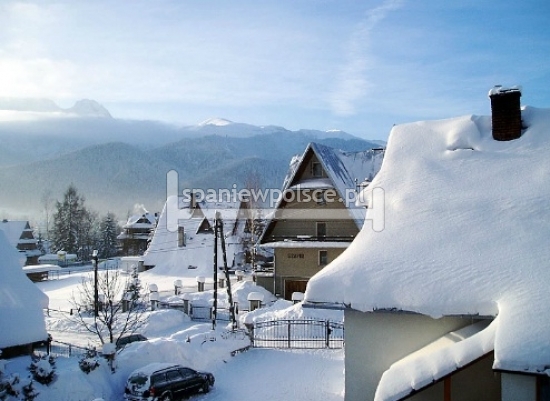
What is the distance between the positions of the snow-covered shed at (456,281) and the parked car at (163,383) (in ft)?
19.9

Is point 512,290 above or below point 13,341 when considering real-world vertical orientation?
above

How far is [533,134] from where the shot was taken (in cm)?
1225

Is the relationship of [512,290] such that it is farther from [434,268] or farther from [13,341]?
[13,341]

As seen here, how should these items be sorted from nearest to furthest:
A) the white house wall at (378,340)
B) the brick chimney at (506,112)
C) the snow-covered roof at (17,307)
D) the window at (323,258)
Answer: the white house wall at (378,340) → the brick chimney at (506,112) → the snow-covered roof at (17,307) → the window at (323,258)

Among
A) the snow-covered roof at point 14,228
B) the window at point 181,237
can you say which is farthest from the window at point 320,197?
the snow-covered roof at point 14,228

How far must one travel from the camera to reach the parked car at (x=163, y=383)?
1346cm

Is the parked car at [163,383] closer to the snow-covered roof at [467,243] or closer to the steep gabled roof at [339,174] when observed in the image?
the snow-covered roof at [467,243]

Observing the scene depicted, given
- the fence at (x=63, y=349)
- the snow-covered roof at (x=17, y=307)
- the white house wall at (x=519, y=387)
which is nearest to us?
the white house wall at (x=519, y=387)

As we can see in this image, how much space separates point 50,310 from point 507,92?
29070mm

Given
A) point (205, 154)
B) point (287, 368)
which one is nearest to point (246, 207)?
point (287, 368)

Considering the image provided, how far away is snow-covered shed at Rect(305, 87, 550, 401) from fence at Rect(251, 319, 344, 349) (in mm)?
10530

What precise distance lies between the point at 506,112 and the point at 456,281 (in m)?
6.17

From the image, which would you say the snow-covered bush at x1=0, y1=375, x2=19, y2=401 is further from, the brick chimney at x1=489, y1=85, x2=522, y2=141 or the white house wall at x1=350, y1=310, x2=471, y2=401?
the brick chimney at x1=489, y1=85, x2=522, y2=141

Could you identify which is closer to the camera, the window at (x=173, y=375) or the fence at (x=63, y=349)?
the window at (x=173, y=375)
